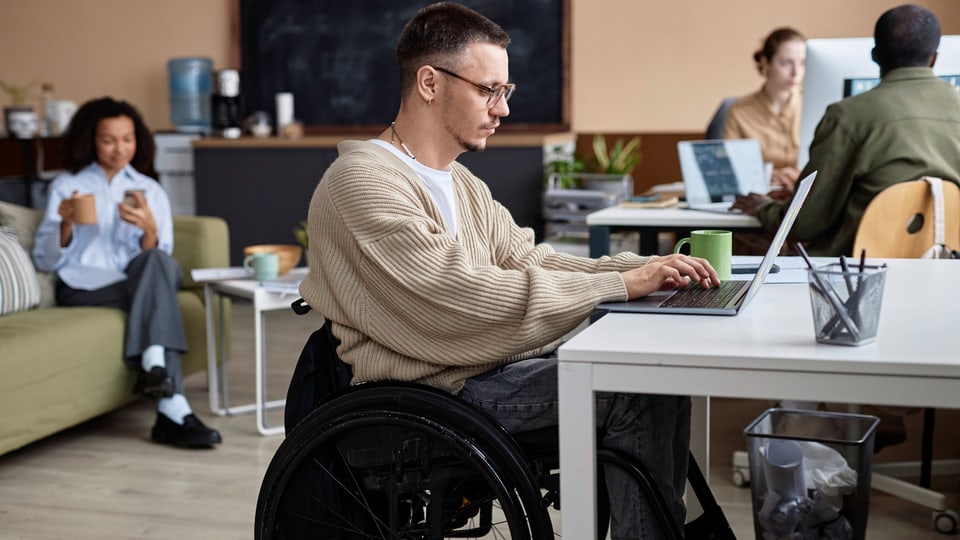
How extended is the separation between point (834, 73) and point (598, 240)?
30.7 inches

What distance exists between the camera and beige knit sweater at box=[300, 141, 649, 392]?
1.52 m

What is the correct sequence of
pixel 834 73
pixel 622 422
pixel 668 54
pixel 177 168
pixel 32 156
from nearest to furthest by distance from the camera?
pixel 622 422 < pixel 834 73 < pixel 668 54 < pixel 177 168 < pixel 32 156

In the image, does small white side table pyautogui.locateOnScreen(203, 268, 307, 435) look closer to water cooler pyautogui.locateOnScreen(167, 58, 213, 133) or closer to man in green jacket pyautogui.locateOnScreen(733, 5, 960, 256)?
man in green jacket pyautogui.locateOnScreen(733, 5, 960, 256)

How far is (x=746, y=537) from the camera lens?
2.40 meters

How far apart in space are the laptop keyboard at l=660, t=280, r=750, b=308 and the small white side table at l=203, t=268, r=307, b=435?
67.4 inches

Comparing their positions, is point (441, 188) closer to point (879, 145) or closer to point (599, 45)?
point (879, 145)

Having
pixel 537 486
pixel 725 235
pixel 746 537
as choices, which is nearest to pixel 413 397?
pixel 537 486

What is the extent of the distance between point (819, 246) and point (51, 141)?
4.83 metres

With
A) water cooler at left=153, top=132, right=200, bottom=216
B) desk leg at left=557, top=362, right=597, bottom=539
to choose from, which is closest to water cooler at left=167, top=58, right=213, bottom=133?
water cooler at left=153, top=132, right=200, bottom=216

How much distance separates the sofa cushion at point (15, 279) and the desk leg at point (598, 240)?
1692 mm

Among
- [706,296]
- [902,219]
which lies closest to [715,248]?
[706,296]

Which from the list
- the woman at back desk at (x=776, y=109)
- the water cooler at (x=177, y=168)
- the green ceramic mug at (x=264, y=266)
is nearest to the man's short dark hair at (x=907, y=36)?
the woman at back desk at (x=776, y=109)

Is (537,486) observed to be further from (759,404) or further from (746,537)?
(759,404)

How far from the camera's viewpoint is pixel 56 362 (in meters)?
3.10
